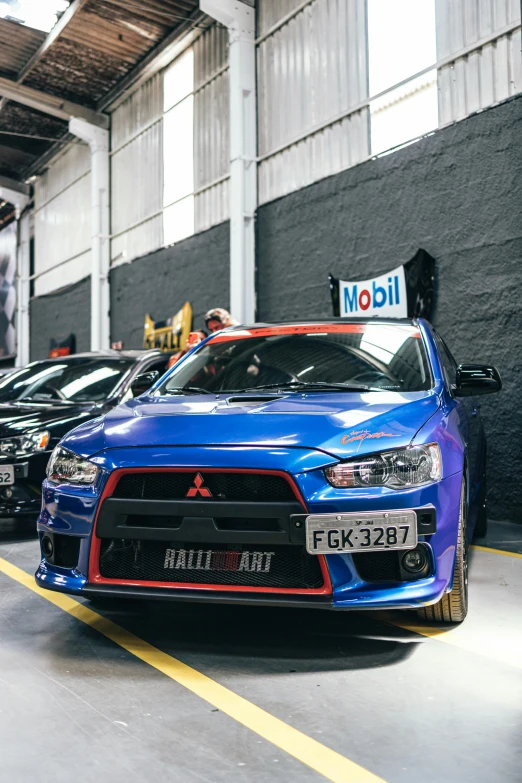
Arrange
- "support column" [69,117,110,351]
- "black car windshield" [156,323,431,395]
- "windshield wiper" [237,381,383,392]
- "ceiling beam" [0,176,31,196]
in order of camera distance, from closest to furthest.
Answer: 1. "windshield wiper" [237,381,383,392]
2. "black car windshield" [156,323,431,395]
3. "support column" [69,117,110,351]
4. "ceiling beam" [0,176,31,196]

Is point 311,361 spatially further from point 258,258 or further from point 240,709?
point 258,258

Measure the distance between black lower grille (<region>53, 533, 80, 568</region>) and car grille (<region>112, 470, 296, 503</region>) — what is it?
343 millimetres

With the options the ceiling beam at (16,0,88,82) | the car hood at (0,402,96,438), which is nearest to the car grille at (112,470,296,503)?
the car hood at (0,402,96,438)

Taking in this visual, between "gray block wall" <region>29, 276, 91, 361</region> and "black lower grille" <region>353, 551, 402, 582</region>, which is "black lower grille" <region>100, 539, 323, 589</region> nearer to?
"black lower grille" <region>353, 551, 402, 582</region>

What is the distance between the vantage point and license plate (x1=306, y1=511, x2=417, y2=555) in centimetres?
318

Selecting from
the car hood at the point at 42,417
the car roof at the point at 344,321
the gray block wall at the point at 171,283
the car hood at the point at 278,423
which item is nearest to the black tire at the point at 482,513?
the car roof at the point at 344,321

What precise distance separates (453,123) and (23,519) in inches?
223

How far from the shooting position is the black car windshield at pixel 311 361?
4242 mm

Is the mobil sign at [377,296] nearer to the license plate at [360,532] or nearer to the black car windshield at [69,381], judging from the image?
the black car windshield at [69,381]

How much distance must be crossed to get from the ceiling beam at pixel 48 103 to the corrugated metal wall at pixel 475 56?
10399 mm

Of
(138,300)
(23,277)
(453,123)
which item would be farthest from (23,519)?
(23,277)

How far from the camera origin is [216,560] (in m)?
3.35

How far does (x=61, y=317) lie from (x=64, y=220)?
7.67 feet

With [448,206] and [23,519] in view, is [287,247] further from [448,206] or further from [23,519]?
[23,519]
